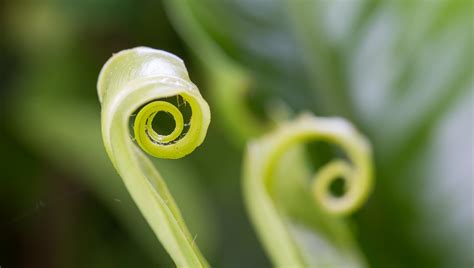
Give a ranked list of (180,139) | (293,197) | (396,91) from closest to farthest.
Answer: (180,139) < (293,197) < (396,91)

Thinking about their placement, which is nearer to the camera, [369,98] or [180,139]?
[180,139]

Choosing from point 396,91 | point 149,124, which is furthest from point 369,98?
point 149,124

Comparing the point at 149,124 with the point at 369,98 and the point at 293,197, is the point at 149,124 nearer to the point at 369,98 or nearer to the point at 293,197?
the point at 293,197

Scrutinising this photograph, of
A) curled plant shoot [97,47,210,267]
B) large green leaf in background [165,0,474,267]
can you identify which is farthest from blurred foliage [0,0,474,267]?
curled plant shoot [97,47,210,267]

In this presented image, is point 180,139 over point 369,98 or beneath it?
beneath

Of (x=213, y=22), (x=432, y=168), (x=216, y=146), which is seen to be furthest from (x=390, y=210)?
(x=216, y=146)

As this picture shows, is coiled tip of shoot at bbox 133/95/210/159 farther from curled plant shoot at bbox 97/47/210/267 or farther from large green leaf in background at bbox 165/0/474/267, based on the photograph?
large green leaf in background at bbox 165/0/474/267

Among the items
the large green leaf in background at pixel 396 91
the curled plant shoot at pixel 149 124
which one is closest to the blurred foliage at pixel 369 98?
the large green leaf in background at pixel 396 91
